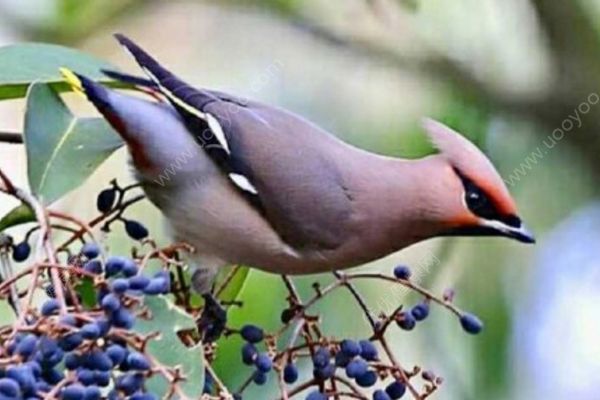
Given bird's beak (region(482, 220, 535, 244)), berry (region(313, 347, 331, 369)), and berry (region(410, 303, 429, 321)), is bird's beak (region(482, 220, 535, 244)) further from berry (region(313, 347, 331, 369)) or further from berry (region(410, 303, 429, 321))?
berry (region(313, 347, 331, 369))

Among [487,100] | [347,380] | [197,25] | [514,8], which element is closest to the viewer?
[347,380]

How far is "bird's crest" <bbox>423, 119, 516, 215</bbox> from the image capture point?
1.02 metres

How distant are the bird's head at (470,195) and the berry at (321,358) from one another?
0.19m

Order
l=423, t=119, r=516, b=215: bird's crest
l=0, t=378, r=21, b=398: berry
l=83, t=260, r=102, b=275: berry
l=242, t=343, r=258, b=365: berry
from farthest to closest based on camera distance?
l=423, t=119, r=516, b=215: bird's crest
l=242, t=343, r=258, b=365: berry
l=83, t=260, r=102, b=275: berry
l=0, t=378, r=21, b=398: berry

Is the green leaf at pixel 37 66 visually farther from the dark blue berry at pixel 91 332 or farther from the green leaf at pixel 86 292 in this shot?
the dark blue berry at pixel 91 332

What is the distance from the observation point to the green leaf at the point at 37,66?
1.00 metres

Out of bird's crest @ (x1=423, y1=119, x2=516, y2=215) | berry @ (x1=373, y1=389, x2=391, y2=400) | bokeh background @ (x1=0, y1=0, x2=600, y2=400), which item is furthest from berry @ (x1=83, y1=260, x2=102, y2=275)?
bokeh background @ (x1=0, y1=0, x2=600, y2=400)

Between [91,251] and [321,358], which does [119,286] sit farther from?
[321,358]

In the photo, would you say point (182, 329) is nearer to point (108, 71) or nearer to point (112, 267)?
point (112, 267)

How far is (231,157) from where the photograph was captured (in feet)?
3.69

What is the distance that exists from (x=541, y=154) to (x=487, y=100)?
0.30 feet

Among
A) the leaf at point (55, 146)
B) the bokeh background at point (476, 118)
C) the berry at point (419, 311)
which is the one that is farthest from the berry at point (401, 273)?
the bokeh background at point (476, 118)

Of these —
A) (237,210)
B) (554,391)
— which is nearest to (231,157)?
(237,210)

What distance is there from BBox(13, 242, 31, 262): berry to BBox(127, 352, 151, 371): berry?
0.21m
